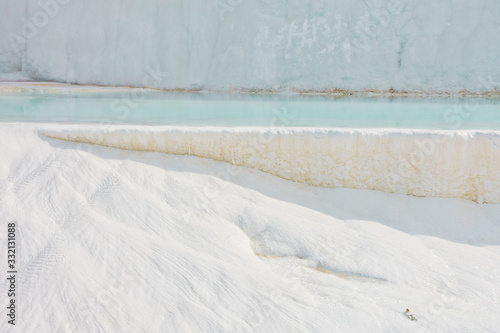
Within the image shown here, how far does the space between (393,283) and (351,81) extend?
7727 mm

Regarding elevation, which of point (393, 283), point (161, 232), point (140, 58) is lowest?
point (393, 283)

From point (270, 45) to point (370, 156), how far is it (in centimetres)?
724

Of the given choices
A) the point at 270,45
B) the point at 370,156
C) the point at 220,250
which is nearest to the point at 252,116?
the point at 370,156

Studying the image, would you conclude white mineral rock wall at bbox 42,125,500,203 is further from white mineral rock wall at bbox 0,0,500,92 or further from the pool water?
white mineral rock wall at bbox 0,0,500,92

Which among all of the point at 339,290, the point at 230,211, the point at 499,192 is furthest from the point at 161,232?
the point at 499,192

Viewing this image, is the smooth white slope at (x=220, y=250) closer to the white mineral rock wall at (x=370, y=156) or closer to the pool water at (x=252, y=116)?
the white mineral rock wall at (x=370, y=156)

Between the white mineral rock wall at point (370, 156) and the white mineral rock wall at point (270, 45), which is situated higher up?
the white mineral rock wall at point (270, 45)

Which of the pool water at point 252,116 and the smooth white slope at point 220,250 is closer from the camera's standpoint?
the smooth white slope at point 220,250

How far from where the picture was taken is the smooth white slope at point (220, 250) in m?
2.10

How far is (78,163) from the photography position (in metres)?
2.92

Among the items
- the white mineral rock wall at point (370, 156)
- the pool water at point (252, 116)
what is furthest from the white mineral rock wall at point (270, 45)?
the white mineral rock wall at point (370, 156)

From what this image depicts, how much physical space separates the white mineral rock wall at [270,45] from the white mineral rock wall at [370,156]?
667cm

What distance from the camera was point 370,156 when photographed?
10.8ft

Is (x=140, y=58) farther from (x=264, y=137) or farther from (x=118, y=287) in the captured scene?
(x=118, y=287)
